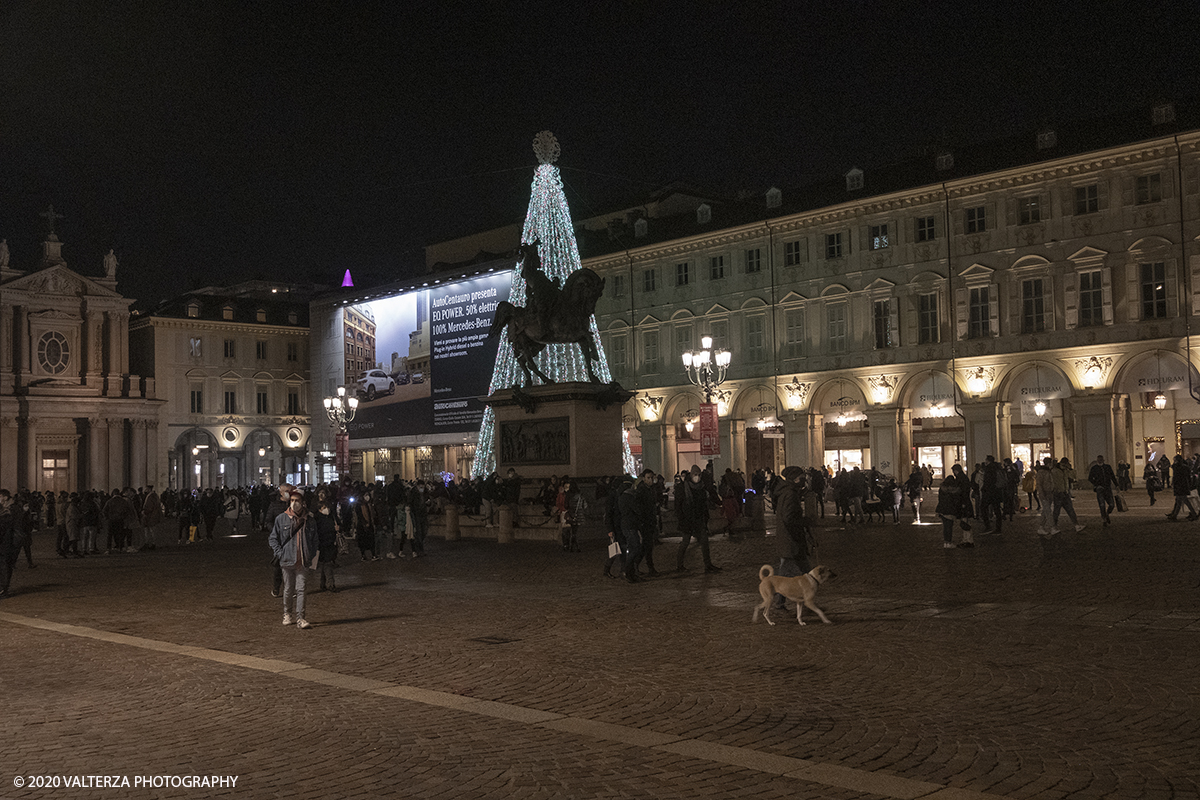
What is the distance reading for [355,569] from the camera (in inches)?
840

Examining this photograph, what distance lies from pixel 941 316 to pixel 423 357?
87.8 feet

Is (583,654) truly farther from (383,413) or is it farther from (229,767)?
(383,413)

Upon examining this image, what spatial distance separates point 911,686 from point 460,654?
4372mm

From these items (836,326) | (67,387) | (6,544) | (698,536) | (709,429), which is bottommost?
(698,536)

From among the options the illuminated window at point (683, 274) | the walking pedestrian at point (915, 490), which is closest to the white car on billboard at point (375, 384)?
the illuminated window at point (683, 274)

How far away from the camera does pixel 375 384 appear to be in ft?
206

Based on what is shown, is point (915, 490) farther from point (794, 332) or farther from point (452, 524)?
point (794, 332)

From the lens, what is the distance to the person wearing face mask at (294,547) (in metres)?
13.1

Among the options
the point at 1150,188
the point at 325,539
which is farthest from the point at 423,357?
the point at 325,539

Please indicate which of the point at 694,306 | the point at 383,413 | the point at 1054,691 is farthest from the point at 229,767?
the point at 383,413

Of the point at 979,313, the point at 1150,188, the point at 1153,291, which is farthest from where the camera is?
the point at 979,313

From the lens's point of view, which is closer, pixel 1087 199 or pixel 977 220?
pixel 1087 199

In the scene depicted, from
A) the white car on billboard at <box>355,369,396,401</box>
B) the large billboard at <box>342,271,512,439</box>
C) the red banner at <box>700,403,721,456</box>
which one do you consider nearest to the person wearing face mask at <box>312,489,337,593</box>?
the red banner at <box>700,403,721,456</box>

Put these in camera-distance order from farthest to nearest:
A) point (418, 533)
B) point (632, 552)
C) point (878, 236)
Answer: point (878, 236), point (418, 533), point (632, 552)
